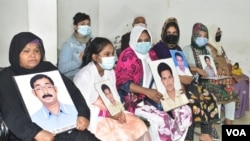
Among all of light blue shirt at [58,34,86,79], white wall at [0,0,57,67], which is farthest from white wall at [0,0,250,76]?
light blue shirt at [58,34,86,79]

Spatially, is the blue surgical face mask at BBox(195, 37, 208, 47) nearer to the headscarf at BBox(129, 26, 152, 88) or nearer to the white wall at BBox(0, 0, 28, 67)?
the headscarf at BBox(129, 26, 152, 88)

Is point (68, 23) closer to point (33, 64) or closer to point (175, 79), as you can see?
point (175, 79)

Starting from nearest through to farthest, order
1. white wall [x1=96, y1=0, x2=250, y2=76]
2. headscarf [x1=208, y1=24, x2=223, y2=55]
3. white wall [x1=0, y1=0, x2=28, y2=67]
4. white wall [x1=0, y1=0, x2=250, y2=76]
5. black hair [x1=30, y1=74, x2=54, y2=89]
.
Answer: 1. black hair [x1=30, y1=74, x2=54, y2=89]
2. white wall [x1=0, y1=0, x2=28, y2=67]
3. headscarf [x1=208, y1=24, x2=223, y2=55]
4. white wall [x1=0, y1=0, x2=250, y2=76]
5. white wall [x1=96, y1=0, x2=250, y2=76]

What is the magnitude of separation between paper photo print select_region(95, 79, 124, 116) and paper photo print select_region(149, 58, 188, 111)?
454mm

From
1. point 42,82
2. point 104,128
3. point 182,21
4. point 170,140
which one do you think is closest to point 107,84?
point 104,128

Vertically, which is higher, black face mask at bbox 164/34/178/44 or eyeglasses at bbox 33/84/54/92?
black face mask at bbox 164/34/178/44

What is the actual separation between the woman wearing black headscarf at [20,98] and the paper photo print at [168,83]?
775 millimetres

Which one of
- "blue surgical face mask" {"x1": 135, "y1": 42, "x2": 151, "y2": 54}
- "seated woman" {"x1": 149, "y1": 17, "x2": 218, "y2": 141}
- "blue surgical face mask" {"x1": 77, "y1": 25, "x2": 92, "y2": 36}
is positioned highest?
"blue surgical face mask" {"x1": 77, "y1": 25, "x2": 92, "y2": 36}

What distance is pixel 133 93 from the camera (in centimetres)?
332

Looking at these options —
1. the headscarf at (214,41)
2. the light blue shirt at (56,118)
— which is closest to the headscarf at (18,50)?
the light blue shirt at (56,118)

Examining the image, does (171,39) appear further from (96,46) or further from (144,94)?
(96,46)

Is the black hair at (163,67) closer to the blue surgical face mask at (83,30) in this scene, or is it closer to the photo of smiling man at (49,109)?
the photo of smiling man at (49,109)

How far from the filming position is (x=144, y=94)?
325cm

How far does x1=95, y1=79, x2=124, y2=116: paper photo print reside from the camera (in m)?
2.85
